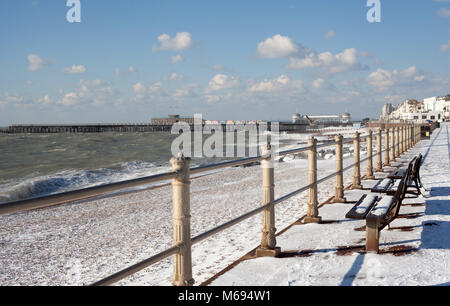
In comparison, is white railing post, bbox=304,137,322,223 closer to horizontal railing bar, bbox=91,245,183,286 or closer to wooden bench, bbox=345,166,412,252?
wooden bench, bbox=345,166,412,252

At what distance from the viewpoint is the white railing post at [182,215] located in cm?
288

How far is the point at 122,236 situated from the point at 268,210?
4.49m

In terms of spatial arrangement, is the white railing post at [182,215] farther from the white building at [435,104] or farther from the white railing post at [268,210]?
the white building at [435,104]

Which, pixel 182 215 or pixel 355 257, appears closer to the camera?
pixel 182 215

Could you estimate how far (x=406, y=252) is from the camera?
4246 millimetres

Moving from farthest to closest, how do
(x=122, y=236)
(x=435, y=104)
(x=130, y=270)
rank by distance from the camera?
(x=435, y=104) → (x=122, y=236) → (x=130, y=270)

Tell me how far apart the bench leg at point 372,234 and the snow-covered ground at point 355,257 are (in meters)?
0.09

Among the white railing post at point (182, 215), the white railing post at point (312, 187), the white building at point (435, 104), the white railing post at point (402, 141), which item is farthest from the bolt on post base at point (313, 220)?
the white building at point (435, 104)

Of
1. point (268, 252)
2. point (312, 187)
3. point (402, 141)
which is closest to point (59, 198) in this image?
point (268, 252)

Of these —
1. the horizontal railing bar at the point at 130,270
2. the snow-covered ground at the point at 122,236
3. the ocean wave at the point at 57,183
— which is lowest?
the ocean wave at the point at 57,183

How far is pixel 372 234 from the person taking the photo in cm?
422

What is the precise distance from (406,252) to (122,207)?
28.8ft

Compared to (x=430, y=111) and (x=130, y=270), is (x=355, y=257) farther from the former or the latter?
(x=430, y=111)
